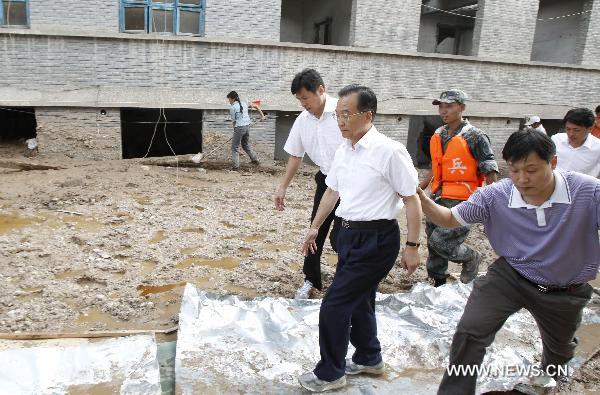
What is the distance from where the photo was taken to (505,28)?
1226cm

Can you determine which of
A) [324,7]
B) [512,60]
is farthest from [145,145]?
[512,60]

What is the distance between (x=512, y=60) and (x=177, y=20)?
26.7ft

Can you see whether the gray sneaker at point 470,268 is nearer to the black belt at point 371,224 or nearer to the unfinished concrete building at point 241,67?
the black belt at point 371,224

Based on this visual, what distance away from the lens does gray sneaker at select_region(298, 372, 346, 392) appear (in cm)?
297

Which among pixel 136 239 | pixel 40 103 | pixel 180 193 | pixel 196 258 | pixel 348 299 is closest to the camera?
pixel 348 299

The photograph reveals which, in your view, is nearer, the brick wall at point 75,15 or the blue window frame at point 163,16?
the brick wall at point 75,15

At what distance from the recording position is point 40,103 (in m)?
9.34

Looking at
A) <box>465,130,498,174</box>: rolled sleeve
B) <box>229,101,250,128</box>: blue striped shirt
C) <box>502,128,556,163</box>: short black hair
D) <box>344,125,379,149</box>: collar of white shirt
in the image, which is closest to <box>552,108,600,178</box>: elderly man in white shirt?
<box>465,130,498,174</box>: rolled sleeve

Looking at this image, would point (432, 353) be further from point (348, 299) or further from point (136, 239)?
point (136, 239)

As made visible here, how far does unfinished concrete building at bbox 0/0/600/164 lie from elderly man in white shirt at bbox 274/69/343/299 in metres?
A: 6.52

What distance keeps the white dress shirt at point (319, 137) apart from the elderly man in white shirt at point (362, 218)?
3.57ft

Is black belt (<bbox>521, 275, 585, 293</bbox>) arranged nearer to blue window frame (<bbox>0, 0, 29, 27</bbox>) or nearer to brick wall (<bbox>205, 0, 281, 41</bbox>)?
brick wall (<bbox>205, 0, 281, 41</bbox>)

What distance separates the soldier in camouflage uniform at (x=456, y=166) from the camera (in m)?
4.06

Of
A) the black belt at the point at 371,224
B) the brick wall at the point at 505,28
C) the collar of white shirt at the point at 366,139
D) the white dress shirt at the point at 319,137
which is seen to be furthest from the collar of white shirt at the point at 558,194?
the brick wall at the point at 505,28
